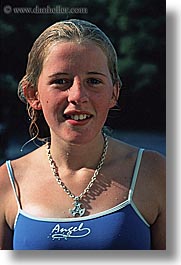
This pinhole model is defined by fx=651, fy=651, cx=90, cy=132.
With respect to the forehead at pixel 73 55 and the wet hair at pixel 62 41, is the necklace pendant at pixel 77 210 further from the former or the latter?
the forehead at pixel 73 55

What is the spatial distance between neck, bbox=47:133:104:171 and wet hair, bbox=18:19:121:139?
0.43 feet

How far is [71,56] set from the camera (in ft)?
7.20

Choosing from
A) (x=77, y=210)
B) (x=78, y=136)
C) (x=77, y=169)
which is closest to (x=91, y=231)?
(x=77, y=210)

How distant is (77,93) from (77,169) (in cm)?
27

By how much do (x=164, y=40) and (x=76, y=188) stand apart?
59 cm

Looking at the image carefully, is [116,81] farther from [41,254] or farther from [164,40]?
[41,254]

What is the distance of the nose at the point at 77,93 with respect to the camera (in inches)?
85.8

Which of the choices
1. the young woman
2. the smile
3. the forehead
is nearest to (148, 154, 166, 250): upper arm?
the young woman

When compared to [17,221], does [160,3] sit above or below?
above

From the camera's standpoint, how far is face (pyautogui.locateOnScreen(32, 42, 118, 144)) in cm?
219

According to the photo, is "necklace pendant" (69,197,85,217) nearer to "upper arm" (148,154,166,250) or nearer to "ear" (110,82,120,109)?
"upper arm" (148,154,166,250)

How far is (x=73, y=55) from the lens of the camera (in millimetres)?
2193

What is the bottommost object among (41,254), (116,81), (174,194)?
(41,254)

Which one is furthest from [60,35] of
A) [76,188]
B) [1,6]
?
[76,188]
